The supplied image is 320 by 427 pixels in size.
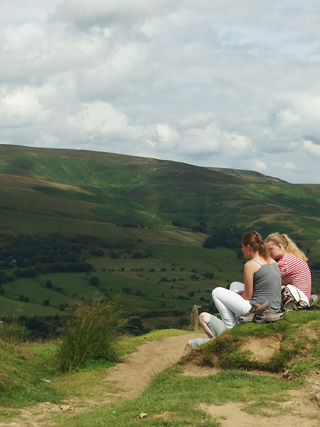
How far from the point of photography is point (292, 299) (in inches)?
431

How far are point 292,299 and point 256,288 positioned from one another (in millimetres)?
1082

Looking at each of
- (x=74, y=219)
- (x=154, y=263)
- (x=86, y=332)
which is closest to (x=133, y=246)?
(x=154, y=263)

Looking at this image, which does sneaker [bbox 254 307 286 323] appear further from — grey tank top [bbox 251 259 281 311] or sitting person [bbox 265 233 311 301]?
sitting person [bbox 265 233 311 301]

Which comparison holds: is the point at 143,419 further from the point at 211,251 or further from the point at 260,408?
the point at 211,251

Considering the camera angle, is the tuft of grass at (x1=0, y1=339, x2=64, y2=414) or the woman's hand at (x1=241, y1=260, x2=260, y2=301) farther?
the tuft of grass at (x1=0, y1=339, x2=64, y2=414)

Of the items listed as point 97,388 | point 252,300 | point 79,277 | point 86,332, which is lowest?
point 79,277

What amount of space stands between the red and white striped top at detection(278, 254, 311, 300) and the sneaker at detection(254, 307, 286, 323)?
1.20 meters

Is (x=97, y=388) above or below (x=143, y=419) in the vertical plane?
below

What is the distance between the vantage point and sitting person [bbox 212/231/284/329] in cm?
1017

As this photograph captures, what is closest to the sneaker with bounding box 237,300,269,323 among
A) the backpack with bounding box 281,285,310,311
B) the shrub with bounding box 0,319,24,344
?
the backpack with bounding box 281,285,310,311

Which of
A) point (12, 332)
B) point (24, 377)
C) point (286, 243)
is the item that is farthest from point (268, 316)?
point (12, 332)

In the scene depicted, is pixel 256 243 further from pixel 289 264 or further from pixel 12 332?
pixel 12 332

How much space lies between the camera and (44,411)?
33.1 feet

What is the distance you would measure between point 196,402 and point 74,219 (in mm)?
189056
